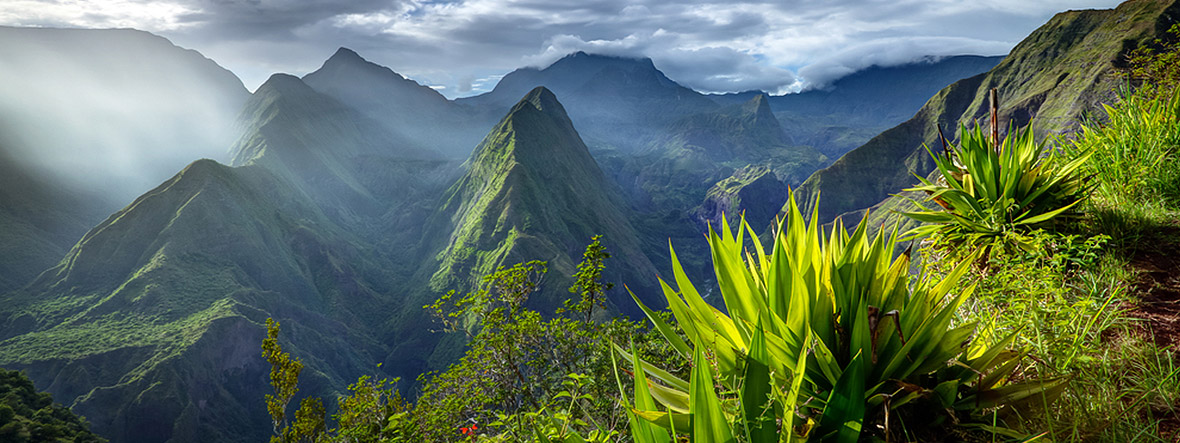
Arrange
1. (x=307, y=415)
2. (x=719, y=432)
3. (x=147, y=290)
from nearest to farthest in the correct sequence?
(x=719, y=432)
(x=307, y=415)
(x=147, y=290)

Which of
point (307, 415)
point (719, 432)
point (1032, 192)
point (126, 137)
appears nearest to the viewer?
point (719, 432)

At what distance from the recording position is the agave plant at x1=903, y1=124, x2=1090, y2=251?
12.7ft

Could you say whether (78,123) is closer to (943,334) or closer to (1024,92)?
(943,334)

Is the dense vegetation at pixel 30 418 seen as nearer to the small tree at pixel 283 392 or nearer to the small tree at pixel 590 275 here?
the small tree at pixel 283 392

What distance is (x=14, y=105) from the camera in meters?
158

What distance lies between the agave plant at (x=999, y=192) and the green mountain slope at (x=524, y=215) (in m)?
110

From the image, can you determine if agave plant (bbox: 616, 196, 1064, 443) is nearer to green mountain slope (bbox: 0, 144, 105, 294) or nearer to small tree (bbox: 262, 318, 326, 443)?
small tree (bbox: 262, 318, 326, 443)

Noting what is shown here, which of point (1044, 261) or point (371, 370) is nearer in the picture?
point (1044, 261)

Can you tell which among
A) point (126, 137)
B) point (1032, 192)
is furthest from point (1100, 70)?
point (126, 137)

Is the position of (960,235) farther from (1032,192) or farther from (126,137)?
(126,137)

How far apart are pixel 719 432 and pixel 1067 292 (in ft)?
10.0

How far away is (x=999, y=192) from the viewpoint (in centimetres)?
409

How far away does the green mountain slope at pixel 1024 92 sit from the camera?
111m

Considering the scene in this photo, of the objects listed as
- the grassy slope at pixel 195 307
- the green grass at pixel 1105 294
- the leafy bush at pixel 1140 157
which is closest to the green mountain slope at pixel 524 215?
the grassy slope at pixel 195 307
